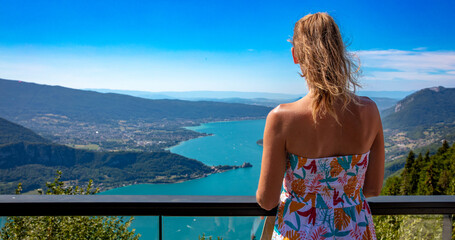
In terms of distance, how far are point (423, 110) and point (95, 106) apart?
219 ft

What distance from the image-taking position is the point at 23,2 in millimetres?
79062

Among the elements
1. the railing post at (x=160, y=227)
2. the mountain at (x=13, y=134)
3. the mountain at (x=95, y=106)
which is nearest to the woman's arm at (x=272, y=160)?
the railing post at (x=160, y=227)

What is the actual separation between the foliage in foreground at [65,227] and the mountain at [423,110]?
57891 millimetres

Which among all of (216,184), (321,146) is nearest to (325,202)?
(321,146)

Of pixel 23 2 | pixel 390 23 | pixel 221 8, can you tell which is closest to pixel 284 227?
pixel 221 8

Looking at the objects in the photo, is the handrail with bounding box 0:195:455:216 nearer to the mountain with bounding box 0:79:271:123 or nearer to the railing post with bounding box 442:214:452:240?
the railing post with bounding box 442:214:452:240

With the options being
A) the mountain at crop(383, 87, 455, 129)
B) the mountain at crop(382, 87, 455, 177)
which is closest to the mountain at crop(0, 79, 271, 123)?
the mountain at crop(382, 87, 455, 177)

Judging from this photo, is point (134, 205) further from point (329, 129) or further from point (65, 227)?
point (329, 129)

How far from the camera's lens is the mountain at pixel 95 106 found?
2393 inches

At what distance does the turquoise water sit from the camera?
49.1 inches

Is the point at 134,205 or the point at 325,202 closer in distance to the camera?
the point at 325,202

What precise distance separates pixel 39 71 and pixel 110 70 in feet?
54.3

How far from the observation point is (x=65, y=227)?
1.29 meters

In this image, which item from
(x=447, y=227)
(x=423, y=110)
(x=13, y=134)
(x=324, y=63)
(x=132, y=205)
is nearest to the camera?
(x=324, y=63)
